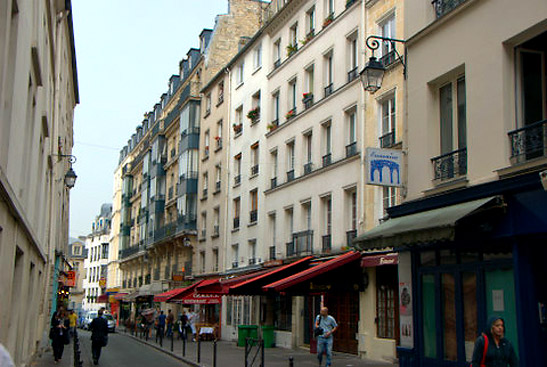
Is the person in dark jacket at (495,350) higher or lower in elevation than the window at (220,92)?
lower

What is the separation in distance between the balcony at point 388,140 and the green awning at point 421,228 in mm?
7459

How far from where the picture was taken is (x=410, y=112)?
40.9ft

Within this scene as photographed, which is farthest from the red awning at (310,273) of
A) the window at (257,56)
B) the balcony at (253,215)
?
the window at (257,56)

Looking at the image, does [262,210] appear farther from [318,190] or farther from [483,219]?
[483,219]

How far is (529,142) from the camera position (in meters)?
9.38

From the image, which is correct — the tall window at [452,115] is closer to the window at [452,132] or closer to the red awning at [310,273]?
the window at [452,132]

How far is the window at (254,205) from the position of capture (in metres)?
31.3

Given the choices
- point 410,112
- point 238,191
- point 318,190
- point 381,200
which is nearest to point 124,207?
point 238,191

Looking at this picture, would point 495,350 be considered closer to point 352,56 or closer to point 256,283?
point 256,283

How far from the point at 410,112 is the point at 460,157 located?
1808 millimetres

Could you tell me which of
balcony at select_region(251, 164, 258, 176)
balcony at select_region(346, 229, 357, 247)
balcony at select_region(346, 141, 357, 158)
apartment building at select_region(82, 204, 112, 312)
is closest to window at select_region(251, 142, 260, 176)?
balcony at select_region(251, 164, 258, 176)

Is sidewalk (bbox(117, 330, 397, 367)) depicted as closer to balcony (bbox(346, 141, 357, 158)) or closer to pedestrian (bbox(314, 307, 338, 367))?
pedestrian (bbox(314, 307, 338, 367))

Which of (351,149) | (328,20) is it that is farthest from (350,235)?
(328,20)

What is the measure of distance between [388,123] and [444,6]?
27.0ft
